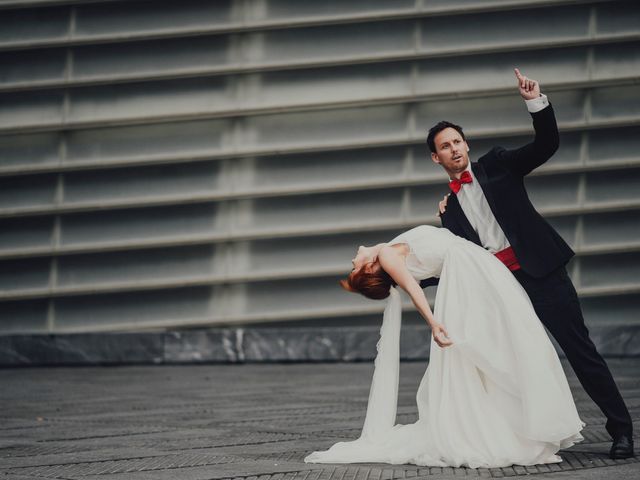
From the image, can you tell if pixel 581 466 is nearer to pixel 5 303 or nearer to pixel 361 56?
pixel 361 56

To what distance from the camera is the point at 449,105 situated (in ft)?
55.5

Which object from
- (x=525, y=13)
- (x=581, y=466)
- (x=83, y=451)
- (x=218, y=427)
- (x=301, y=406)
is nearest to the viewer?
(x=581, y=466)

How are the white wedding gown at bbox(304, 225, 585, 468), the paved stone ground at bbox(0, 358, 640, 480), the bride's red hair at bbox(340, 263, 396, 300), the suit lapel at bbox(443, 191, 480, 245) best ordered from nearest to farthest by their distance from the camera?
the paved stone ground at bbox(0, 358, 640, 480)
the white wedding gown at bbox(304, 225, 585, 468)
the bride's red hair at bbox(340, 263, 396, 300)
the suit lapel at bbox(443, 191, 480, 245)

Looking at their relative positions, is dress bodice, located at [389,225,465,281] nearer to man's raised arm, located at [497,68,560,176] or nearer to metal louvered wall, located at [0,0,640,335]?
man's raised arm, located at [497,68,560,176]

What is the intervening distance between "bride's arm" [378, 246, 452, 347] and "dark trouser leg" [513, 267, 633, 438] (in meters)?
0.62

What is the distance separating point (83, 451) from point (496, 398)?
261 cm

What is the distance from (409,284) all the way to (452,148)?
819 millimetres

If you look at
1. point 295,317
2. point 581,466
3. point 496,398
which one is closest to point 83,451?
point 496,398

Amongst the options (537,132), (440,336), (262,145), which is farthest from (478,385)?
(262,145)

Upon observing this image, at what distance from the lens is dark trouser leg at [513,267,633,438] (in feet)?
21.1

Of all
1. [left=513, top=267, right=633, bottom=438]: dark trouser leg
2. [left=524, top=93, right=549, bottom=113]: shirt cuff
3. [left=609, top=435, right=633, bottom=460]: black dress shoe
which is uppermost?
[left=524, top=93, right=549, bottom=113]: shirt cuff

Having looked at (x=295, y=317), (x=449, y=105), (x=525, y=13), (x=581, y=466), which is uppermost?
(x=525, y=13)

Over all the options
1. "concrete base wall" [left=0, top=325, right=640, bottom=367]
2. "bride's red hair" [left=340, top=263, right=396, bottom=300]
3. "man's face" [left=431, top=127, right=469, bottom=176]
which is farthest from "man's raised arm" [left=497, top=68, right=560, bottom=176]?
"concrete base wall" [left=0, top=325, right=640, bottom=367]

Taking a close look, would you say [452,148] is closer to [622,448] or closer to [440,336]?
[440,336]
